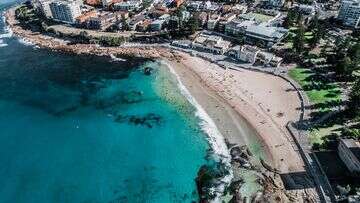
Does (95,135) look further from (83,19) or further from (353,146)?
(83,19)

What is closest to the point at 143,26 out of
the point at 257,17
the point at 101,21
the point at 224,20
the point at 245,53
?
the point at 101,21

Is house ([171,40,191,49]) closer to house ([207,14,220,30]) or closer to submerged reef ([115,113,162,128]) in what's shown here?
house ([207,14,220,30])

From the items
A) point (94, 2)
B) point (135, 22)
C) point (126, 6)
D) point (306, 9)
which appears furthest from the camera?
point (94, 2)

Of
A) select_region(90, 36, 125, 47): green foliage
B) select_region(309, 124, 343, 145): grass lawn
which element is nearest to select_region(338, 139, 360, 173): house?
select_region(309, 124, 343, 145): grass lawn

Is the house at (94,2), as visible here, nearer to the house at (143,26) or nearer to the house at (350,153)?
the house at (143,26)

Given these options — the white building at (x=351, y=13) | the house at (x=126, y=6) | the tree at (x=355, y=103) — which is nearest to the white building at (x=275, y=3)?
the white building at (x=351, y=13)
